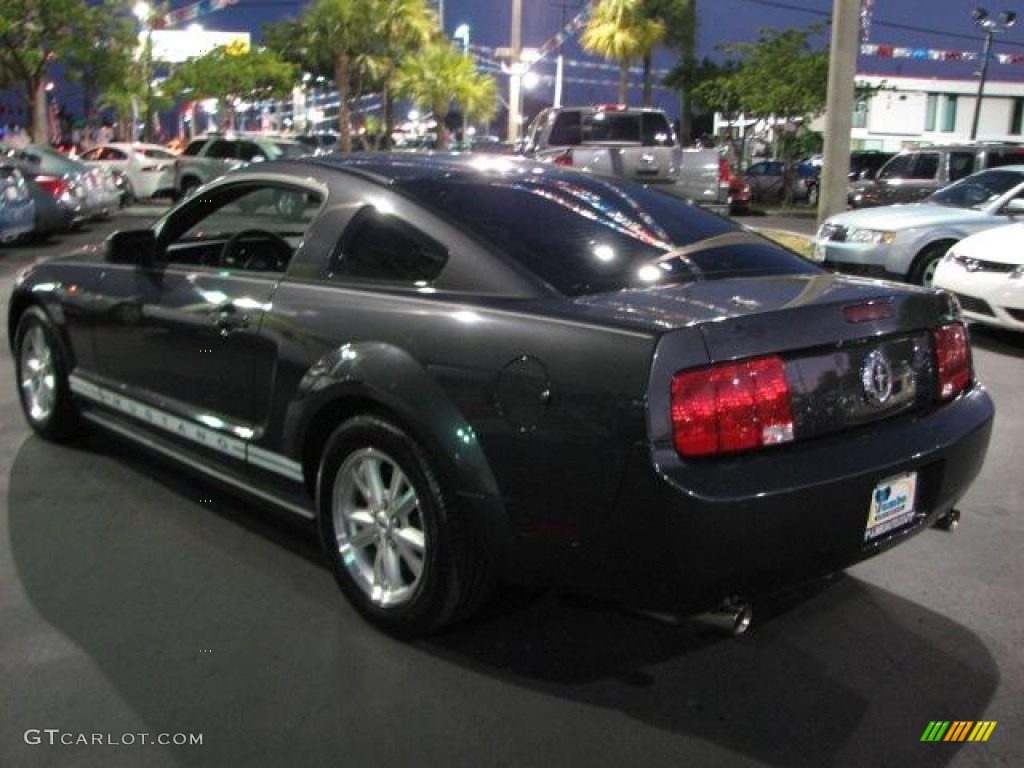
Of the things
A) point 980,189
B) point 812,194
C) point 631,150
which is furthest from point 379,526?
point 812,194

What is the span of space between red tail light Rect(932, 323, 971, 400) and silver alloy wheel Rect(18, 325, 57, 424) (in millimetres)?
4142

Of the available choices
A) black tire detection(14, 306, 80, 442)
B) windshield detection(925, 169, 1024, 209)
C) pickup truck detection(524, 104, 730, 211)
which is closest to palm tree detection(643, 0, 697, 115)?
pickup truck detection(524, 104, 730, 211)

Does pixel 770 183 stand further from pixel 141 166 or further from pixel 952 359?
pixel 952 359

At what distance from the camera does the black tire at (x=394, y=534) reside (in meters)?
3.16

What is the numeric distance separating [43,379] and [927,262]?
7986 millimetres

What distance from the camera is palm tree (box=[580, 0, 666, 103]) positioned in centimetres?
3538

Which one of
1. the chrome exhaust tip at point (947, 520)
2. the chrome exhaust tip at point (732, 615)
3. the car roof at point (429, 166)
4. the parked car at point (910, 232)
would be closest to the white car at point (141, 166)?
the parked car at point (910, 232)

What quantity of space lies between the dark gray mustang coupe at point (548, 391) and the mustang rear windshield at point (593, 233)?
0.5 inches

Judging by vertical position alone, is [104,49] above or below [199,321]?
above

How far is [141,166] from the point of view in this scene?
25.7 meters

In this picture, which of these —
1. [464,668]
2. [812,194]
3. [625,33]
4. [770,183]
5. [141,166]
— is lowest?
[812,194]

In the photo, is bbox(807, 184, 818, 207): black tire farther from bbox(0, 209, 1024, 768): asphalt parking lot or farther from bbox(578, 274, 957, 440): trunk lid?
bbox(578, 274, 957, 440): trunk lid

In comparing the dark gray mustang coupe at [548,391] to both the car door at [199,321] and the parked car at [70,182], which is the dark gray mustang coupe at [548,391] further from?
the parked car at [70,182]

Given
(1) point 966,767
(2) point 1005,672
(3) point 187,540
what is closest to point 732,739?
(1) point 966,767
